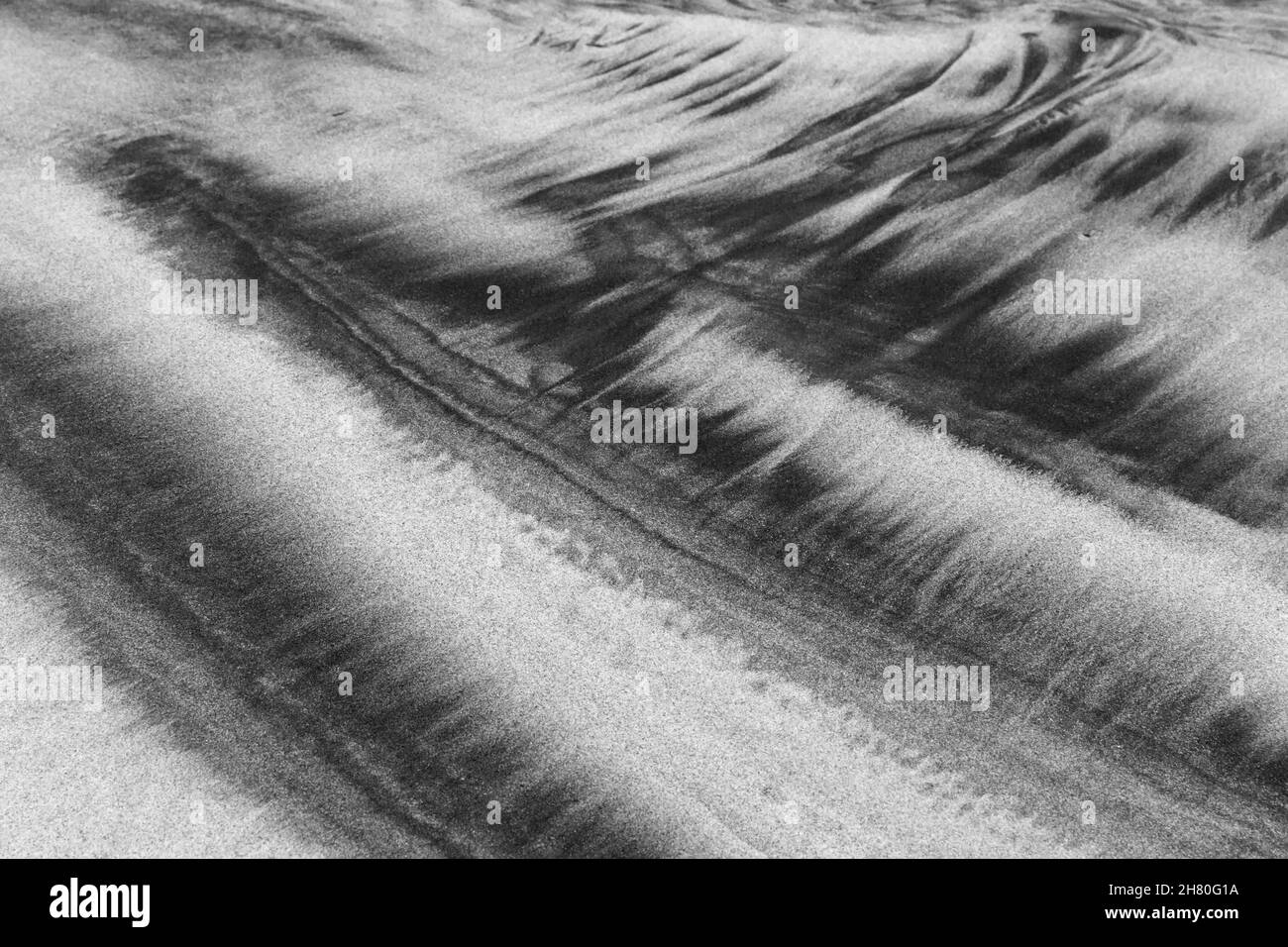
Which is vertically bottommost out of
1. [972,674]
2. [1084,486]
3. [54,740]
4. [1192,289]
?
[54,740]

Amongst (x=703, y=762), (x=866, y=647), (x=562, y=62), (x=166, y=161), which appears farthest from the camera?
(x=562, y=62)

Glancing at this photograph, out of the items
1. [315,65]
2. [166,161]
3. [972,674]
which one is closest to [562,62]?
[315,65]

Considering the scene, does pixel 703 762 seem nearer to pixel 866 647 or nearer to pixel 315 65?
pixel 866 647

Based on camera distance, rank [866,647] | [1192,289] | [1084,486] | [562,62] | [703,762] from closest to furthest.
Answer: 1. [703,762]
2. [866,647]
3. [1084,486]
4. [1192,289]
5. [562,62]

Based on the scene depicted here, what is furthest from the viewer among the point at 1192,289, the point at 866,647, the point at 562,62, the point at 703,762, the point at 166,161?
the point at 562,62

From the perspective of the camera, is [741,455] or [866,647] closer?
[866,647]

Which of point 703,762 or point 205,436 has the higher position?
point 205,436

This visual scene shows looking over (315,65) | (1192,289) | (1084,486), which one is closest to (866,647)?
(1084,486)

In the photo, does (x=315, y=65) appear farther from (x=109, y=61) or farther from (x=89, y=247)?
(x=89, y=247)

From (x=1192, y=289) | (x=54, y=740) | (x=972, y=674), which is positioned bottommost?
(x=54, y=740)
